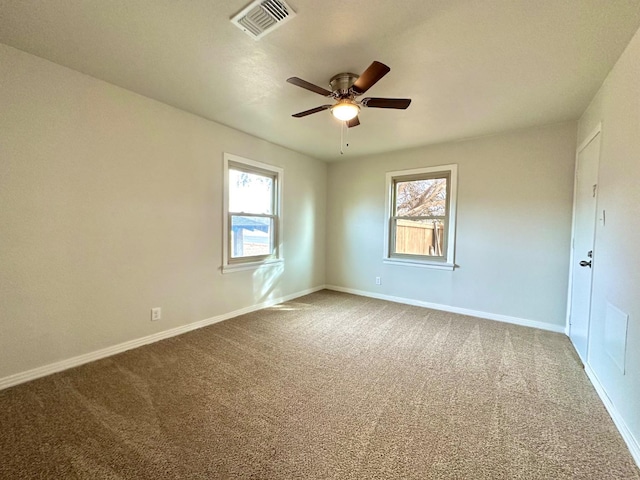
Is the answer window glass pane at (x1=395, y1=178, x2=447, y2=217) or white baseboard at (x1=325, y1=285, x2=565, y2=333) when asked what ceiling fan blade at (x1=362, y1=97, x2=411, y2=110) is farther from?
white baseboard at (x1=325, y1=285, x2=565, y2=333)

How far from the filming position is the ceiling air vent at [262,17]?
5.10 feet

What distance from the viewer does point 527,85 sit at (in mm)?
2355

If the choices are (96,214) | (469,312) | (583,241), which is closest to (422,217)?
(469,312)

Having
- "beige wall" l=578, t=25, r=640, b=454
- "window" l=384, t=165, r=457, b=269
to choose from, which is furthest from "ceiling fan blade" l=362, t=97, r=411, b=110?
"window" l=384, t=165, r=457, b=269

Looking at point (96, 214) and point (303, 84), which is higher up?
point (303, 84)

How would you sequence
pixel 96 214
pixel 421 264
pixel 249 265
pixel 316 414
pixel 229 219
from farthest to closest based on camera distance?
pixel 421 264 < pixel 249 265 < pixel 229 219 < pixel 96 214 < pixel 316 414

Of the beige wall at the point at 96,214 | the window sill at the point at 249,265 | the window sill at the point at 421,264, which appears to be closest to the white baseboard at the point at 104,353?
the beige wall at the point at 96,214

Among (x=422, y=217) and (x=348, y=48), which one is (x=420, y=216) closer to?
(x=422, y=217)

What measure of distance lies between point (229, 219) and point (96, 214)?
138 cm

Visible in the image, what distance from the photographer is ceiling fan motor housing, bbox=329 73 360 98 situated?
220 centimetres

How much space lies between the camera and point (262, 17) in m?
1.64

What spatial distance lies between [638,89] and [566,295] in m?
2.40

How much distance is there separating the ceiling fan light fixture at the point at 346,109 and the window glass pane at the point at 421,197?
2.31m

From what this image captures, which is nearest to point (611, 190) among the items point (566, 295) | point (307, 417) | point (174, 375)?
point (566, 295)
